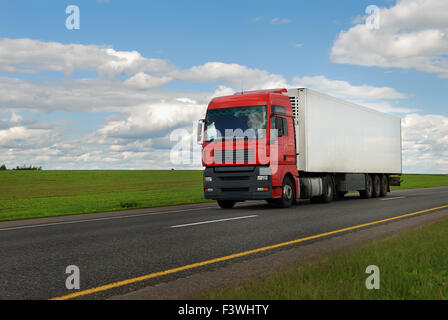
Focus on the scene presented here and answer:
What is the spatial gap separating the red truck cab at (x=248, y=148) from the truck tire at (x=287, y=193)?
3 centimetres

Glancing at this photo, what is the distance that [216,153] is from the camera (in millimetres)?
15023

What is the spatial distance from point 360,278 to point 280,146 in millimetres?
9966

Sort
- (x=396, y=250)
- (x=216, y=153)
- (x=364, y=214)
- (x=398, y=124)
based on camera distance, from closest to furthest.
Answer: (x=396, y=250) < (x=364, y=214) < (x=216, y=153) < (x=398, y=124)

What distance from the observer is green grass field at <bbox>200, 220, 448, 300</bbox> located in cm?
441

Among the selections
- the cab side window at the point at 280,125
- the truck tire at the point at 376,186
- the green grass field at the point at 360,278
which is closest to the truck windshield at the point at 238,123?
the cab side window at the point at 280,125

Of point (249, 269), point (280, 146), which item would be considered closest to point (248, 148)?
point (280, 146)

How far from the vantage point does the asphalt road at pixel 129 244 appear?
5551mm

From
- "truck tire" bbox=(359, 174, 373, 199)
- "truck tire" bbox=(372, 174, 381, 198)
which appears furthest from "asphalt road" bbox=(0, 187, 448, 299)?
"truck tire" bbox=(372, 174, 381, 198)

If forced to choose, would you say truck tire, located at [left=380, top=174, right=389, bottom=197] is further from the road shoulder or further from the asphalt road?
the road shoulder

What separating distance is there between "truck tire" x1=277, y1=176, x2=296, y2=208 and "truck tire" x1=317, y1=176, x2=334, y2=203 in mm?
2511
